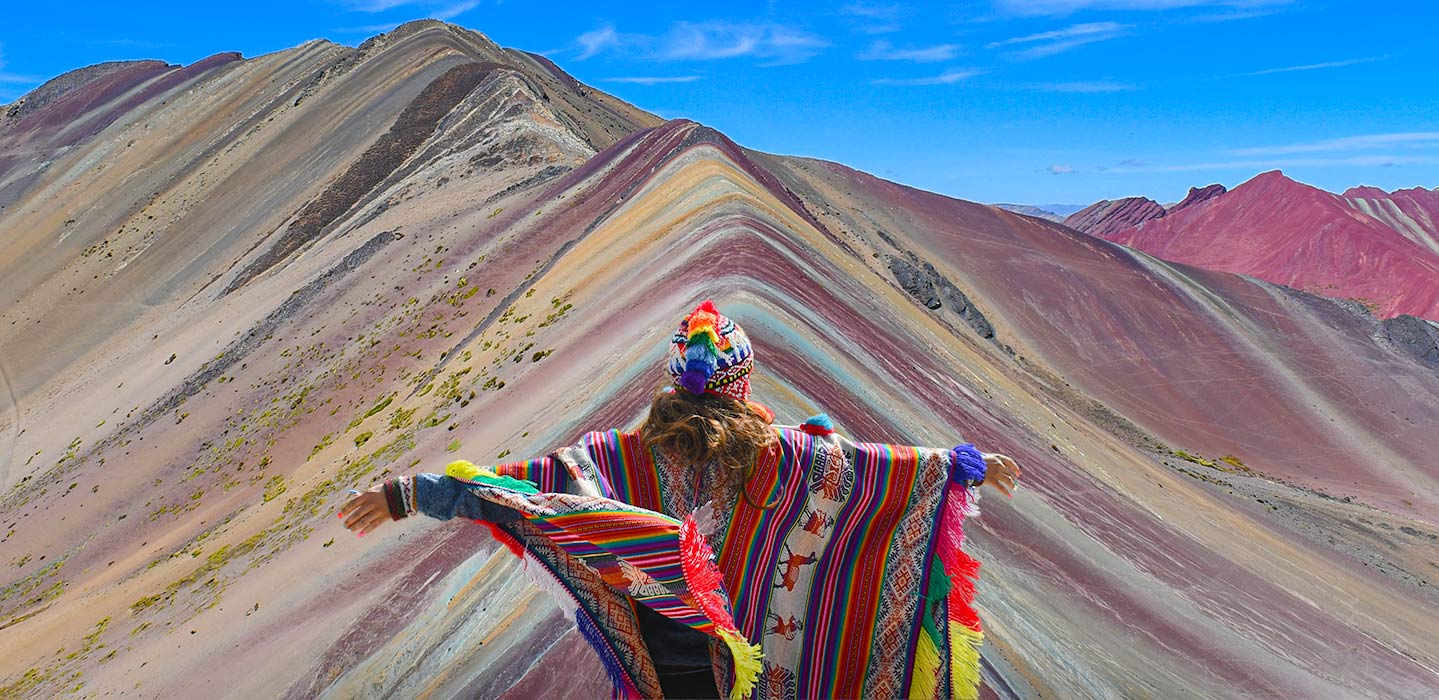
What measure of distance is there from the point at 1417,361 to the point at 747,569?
111 feet

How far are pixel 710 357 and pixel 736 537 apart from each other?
68cm

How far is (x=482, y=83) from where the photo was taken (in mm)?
36500

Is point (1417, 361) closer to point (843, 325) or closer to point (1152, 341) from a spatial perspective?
point (1152, 341)

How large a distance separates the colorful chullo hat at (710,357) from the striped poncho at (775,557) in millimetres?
270

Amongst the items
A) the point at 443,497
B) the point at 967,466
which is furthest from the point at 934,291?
the point at 443,497

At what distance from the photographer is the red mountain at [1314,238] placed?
2009 inches

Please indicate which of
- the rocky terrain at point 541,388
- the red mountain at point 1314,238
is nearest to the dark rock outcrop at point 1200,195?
the red mountain at point 1314,238

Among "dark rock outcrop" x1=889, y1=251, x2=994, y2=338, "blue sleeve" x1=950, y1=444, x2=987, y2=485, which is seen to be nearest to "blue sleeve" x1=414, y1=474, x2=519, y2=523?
"blue sleeve" x1=950, y1=444, x2=987, y2=485

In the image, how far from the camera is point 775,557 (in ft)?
11.4

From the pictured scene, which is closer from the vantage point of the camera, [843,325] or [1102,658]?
[1102,658]

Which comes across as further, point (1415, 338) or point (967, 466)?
point (1415, 338)

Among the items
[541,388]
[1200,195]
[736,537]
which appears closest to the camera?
[736,537]

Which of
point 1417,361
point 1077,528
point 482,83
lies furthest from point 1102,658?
point 482,83

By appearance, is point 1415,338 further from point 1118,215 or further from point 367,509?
point 1118,215
